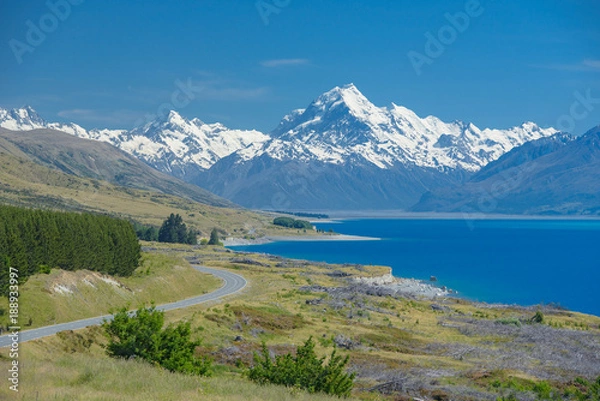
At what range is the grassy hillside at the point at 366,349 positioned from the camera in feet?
80.8

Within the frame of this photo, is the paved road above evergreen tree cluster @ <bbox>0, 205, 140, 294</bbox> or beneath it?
beneath

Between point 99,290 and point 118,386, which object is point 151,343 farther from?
point 99,290

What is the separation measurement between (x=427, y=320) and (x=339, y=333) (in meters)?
24.4

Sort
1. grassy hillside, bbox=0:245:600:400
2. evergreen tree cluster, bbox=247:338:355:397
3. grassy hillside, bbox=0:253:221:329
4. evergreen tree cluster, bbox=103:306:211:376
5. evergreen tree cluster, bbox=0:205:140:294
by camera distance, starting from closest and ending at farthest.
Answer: grassy hillside, bbox=0:245:600:400, evergreen tree cluster, bbox=247:338:355:397, evergreen tree cluster, bbox=103:306:211:376, grassy hillside, bbox=0:253:221:329, evergreen tree cluster, bbox=0:205:140:294

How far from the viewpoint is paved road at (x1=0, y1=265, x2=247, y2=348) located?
148 feet

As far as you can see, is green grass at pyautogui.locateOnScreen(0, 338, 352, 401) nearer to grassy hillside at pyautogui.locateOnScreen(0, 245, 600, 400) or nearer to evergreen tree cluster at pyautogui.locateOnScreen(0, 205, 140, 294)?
grassy hillside at pyautogui.locateOnScreen(0, 245, 600, 400)

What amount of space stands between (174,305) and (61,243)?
45.0ft

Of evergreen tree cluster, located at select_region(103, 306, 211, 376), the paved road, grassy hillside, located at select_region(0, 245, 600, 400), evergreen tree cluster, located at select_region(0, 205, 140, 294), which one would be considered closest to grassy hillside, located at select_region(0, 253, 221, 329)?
evergreen tree cluster, located at select_region(0, 205, 140, 294)

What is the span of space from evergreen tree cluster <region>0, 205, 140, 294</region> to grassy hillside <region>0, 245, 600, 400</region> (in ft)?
43.9

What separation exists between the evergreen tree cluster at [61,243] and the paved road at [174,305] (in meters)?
6.45

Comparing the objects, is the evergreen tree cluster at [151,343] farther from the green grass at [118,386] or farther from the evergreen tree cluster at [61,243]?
the evergreen tree cluster at [61,243]

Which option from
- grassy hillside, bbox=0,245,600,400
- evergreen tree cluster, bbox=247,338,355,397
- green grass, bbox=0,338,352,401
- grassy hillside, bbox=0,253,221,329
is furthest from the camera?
grassy hillside, bbox=0,253,221,329

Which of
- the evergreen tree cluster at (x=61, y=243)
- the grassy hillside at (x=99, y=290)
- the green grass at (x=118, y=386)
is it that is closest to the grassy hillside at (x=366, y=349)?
the green grass at (x=118, y=386)

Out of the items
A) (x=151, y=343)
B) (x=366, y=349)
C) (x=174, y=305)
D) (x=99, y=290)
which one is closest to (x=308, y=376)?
(x=151, y=343)
